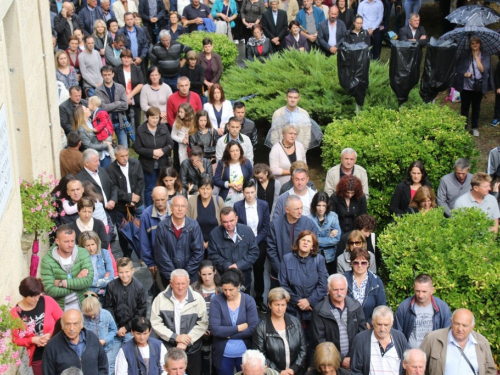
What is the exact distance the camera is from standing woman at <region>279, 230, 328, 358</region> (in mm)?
10195

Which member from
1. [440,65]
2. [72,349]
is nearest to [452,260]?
[72,349]

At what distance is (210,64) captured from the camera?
655 inches

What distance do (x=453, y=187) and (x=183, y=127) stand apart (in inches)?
168

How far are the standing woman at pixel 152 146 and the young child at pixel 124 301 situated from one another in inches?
158

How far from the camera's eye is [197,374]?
9.90m

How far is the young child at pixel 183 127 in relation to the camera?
13.7m

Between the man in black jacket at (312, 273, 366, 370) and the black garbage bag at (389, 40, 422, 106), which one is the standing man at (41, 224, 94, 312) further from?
the black garbage bag at (389, 40, 422, 106)

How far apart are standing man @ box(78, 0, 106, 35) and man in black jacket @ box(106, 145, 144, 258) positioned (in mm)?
6543

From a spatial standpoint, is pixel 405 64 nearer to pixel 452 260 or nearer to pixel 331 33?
pixel 331 33

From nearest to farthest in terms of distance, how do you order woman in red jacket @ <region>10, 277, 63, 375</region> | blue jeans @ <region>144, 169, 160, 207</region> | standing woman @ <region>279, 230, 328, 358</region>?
woman in red jacket @ <region>10, 277, 63, 375</region> < standing woman @ <region>279, 230, 328, 358</region> < blue jeans @ <region>144, 169, 160, 207</region>

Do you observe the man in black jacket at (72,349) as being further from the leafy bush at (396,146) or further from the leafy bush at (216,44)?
the leafy bush at (216,44)

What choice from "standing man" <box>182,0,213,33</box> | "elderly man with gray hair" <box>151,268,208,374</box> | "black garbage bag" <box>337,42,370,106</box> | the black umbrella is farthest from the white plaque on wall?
"standing man" <box>182,0,213,33</box>

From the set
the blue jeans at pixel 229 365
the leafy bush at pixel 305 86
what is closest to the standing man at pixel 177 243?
the blue jeans at pixel 229 365

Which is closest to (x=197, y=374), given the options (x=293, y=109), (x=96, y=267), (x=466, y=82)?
(x=96, y=267)
